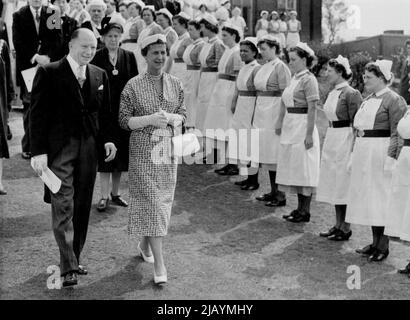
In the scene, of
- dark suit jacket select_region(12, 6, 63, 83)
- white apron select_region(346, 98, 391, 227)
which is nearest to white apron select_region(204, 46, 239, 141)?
dark suit jacket select_region(12, 6, 63, 83)

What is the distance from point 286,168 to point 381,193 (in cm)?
160

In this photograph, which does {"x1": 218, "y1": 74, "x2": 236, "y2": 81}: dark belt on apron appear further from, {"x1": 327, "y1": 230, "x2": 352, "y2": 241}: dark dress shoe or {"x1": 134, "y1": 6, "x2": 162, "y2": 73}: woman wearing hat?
{"x1": 327, "y1": 230, "x2": 352, "y2": 241}: dark dress shoe

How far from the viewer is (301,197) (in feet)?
26.7

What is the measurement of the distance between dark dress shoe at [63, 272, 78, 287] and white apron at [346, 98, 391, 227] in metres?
2.97

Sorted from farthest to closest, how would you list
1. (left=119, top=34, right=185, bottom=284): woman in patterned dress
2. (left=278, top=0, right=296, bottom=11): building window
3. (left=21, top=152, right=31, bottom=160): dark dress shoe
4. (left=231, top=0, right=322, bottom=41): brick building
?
(left=278, top=0, right=296, bottom=11): building window, (left=231, top=0, right=322, bottom=41): brick building, (left=21, top=152, right=31, bottom=160): dark dress shoe, (left=119, top=34, right=185, bottom=284): woman in patterned dress

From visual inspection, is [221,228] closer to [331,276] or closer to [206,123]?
[331,276]

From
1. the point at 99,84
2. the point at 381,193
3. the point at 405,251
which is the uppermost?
the point at 99,84

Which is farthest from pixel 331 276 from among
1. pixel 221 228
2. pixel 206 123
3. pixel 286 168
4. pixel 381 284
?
pixel 206 123

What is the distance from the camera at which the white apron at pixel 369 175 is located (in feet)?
22.2

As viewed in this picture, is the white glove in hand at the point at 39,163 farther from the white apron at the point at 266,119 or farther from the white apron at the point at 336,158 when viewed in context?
the white apron at the point at 266,119

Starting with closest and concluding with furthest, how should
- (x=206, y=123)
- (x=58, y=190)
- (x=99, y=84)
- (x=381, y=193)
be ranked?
(x=58, y=190), (x=99, y=84), (x=381, y=193), (x=206, y=123)

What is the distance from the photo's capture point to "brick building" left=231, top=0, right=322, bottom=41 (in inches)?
1125

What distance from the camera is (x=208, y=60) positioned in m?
10.4

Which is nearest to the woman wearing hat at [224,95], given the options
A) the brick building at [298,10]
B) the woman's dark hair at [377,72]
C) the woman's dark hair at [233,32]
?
the woman's dark hair at [233,32]
